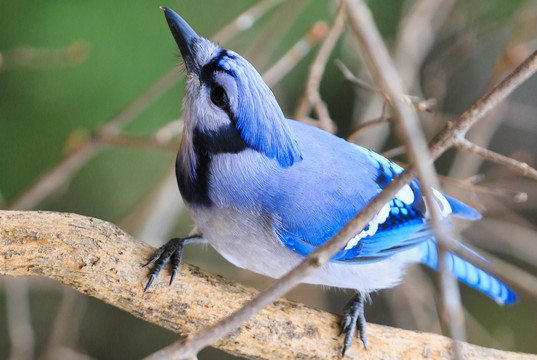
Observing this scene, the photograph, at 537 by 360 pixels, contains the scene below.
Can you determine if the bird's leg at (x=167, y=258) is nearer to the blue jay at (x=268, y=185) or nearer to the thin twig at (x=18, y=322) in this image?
the blue jay at (x=268, y=185)

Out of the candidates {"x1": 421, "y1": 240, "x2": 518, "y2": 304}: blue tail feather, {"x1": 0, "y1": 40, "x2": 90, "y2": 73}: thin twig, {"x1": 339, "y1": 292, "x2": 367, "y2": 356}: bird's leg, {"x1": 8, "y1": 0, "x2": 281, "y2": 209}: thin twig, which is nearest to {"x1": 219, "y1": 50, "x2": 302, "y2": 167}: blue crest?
{"x1": 339, "y1": 292, "x2": 367, "y2": 356}: bird's leg

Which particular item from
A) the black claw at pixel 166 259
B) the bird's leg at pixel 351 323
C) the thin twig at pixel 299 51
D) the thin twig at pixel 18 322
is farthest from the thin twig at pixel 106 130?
the bird's leg at pixel 351 323

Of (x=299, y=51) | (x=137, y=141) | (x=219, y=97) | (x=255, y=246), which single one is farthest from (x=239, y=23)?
(x=255, y=246)

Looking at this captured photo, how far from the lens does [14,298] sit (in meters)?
1.73

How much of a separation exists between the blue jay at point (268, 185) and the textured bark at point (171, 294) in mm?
38

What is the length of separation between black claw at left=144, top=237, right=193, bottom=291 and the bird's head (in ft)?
0.76

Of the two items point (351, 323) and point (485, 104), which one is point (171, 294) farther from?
point (485, 104)

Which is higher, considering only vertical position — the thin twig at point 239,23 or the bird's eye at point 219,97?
the thin twig at point 239,23

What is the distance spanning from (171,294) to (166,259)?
2.5 inches

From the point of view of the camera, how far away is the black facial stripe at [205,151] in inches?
39.6

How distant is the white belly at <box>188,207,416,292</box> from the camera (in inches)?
41.9

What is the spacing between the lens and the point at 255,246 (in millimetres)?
1087

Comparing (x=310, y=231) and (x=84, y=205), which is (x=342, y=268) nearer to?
(x=310, y=231)

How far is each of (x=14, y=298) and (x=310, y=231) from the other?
1.10m
